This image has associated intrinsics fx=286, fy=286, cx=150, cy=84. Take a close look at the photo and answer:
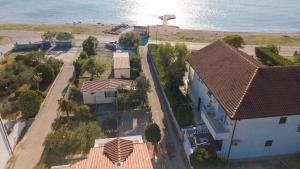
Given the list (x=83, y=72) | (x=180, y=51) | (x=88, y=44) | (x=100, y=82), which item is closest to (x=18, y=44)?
(x=88, y=44)

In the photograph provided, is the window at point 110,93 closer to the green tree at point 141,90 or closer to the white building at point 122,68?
the green tree at point 141,90

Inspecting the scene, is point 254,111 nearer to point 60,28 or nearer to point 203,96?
point 203,96

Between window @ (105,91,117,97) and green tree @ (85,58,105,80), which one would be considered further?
green tree @ (85,58,105,80)

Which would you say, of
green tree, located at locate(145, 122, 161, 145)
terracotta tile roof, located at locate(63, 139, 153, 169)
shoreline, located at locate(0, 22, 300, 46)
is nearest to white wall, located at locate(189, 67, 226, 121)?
green tree, located at locate(145, 122, 161, 145)

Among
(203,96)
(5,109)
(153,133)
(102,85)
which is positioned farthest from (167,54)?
(5,109)

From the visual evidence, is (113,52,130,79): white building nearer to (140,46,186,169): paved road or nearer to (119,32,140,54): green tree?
(140,46,186,169): paved road

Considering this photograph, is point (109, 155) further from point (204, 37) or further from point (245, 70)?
point (204, 37)
